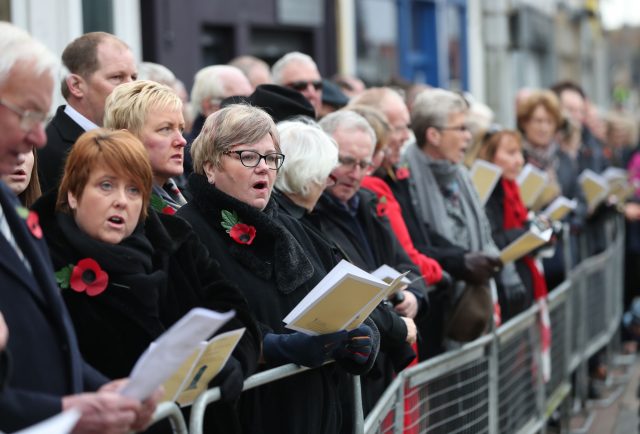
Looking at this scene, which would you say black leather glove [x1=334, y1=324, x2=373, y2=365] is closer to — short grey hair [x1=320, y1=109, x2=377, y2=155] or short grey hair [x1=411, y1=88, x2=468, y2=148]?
short grey hair [x1=320, y1=109, x2=377, y2=155]

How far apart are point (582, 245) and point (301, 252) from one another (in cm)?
654

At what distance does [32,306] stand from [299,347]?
1245 millimetres

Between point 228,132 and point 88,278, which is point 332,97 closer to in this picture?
point 228,132

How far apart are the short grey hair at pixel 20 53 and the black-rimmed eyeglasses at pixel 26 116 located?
68 mm

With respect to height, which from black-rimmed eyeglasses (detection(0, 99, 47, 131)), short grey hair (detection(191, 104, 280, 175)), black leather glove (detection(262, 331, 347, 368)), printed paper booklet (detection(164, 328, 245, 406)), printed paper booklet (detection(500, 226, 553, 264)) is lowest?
printed paper booklet (detection(500, 226, 553, 264))

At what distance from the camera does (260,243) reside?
4391 mm

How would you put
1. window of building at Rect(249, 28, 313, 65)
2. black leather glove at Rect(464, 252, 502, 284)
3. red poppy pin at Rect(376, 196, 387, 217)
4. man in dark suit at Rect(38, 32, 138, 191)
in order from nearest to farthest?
man in dark suit at Rect(38, 32, 138, 191)
red poppy pin at Rect(376, 196, 387, 217)
black leather glove at Rect(464, 252, 502, 284)
window of building at Rect(249, 28, 313, 65)

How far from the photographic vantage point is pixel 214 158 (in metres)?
4.46

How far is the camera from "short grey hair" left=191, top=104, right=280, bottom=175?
4.46 metres

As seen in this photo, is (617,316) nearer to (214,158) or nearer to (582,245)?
(582,245)

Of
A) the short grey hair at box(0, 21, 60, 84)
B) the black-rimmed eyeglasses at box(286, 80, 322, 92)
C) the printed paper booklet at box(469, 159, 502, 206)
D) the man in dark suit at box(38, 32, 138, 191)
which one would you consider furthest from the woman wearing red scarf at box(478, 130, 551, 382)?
the short grey hair at box(0, 21, 60, 84)

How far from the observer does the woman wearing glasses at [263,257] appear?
4.23 metres

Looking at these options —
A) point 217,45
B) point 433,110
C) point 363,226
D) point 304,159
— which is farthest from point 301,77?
point 217,45

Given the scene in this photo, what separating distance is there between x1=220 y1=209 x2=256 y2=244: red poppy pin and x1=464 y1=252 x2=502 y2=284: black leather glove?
245 centimetres
